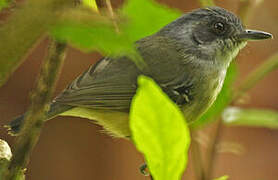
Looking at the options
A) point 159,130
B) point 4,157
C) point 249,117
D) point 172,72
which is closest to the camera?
point 159,130

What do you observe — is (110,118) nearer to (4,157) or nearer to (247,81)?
(247,81)

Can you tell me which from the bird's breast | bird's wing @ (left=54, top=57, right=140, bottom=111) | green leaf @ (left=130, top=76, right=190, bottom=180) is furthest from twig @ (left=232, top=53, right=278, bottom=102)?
green leaf @ (left=130, top=76, right=190, bottom=180)

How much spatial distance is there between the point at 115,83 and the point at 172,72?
11.0 inches

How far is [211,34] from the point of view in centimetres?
237

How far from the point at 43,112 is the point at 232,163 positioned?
3935 millimetres

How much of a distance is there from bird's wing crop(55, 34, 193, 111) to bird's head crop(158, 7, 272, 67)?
1.02 feet

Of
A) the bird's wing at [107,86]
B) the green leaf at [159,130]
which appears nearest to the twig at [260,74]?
the bird's wing at [107,86]

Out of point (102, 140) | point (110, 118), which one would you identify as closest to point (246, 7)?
point (110, 118)

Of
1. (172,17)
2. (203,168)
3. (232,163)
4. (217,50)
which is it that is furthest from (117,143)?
(172,17)

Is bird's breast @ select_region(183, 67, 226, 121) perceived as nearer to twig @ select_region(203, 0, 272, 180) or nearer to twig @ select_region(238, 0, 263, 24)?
twig @ select_region(203, 0, 272, 180)

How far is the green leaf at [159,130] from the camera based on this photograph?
551 millimetres

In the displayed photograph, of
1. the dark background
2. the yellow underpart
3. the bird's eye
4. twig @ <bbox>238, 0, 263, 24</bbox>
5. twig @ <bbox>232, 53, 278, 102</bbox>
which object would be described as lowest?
the dark background

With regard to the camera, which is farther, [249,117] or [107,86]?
[107,86]

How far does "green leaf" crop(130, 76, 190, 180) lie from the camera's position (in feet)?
1.81
